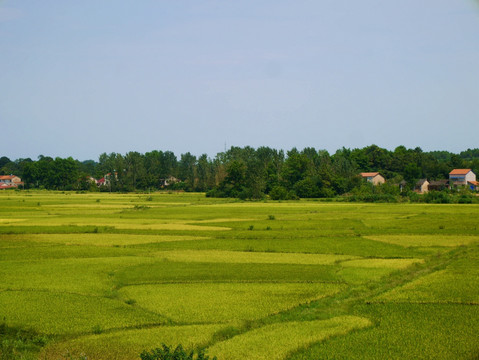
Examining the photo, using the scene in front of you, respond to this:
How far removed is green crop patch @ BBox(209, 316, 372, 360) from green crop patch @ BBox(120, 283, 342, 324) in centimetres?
129

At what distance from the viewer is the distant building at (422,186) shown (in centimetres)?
10438

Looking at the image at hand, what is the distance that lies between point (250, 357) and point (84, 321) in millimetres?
4962

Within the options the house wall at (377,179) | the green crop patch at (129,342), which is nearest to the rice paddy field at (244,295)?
the green crop patch at (129,342)

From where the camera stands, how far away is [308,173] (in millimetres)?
95062

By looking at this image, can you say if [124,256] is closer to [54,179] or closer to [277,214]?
[277,214]

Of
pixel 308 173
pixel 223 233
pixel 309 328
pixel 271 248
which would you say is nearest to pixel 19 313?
pixel 309 328

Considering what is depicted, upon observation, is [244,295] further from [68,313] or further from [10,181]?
[10,181]

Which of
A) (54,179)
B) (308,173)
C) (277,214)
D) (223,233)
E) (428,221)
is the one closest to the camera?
(223,233)

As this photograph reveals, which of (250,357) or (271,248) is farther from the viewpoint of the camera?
(271,248)

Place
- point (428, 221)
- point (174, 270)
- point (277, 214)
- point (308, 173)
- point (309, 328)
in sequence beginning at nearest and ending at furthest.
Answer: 1. point (309, 328)
2. point (174, 270)
3. point (428, 221)
4. point (277, 214)
5. point (308, 173)

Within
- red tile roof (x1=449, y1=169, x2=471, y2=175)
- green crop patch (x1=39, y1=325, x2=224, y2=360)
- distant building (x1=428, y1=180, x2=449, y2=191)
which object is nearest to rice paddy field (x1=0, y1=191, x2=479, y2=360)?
green crop patch (x1=39, y1=325, x2=224, y2=360)

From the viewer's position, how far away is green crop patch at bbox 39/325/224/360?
35.9 ft

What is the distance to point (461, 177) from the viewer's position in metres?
105

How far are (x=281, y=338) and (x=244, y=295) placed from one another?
424 centimetres
